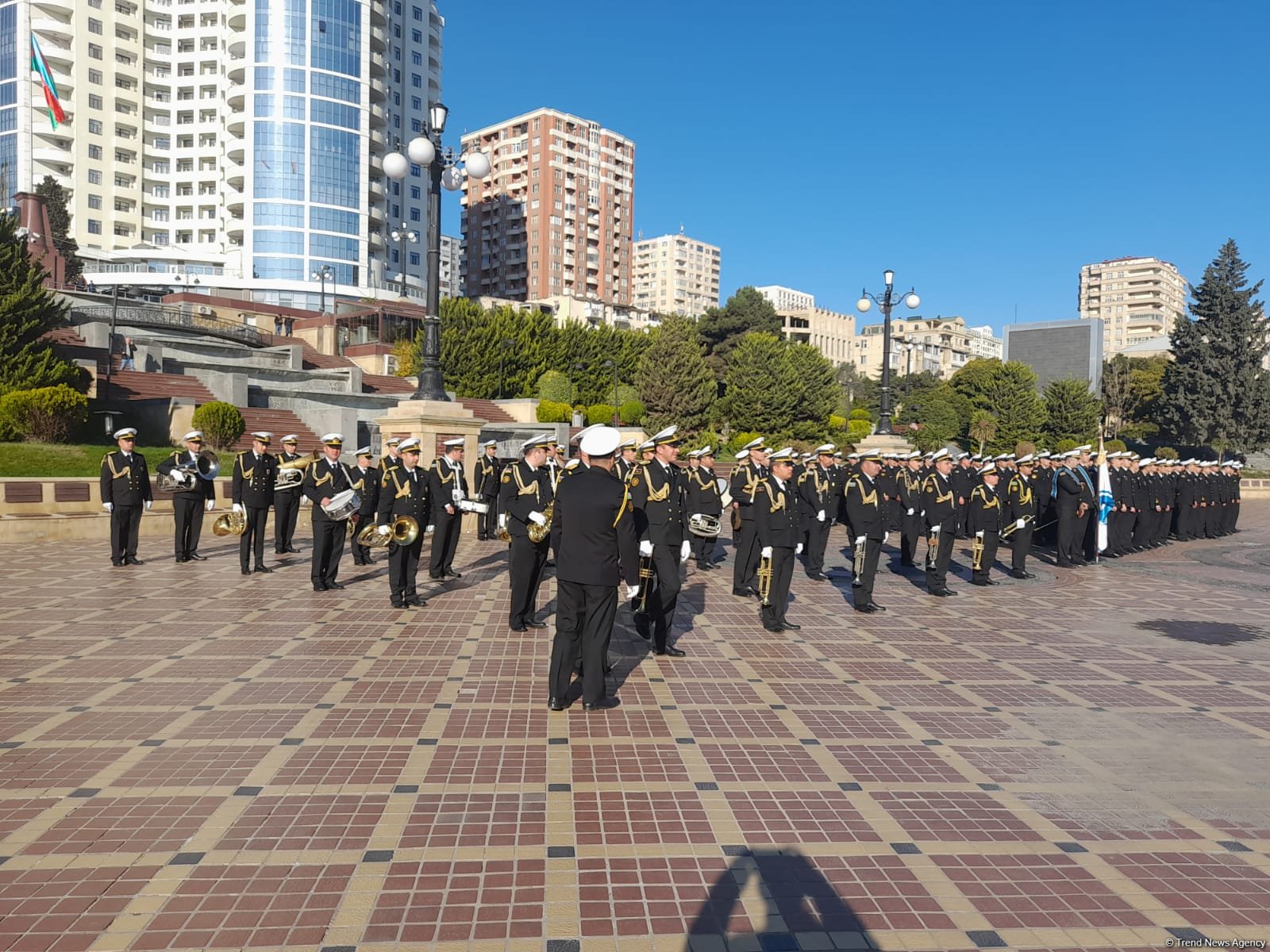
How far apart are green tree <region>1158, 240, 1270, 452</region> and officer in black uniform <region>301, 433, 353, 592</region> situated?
54021mm

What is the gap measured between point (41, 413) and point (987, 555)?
2195 centimetres

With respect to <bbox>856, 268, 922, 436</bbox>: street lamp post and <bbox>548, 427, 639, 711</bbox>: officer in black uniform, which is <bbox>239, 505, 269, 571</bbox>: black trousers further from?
<bbox>856, 268, 922, 436</bbox>: street lamp post

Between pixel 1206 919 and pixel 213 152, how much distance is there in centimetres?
9984

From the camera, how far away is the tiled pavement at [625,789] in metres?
3.61

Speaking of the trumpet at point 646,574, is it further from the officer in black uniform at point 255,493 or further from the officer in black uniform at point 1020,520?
the officer in black uniform at point 1020,520

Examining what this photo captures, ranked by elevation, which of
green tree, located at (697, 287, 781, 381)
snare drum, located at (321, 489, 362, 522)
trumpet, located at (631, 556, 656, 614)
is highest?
green tree, located at (697, 287, 781, 381)

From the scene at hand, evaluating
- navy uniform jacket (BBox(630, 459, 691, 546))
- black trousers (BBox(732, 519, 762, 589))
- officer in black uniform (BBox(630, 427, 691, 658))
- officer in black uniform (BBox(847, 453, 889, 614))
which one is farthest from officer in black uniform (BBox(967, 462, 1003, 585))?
navy uniform jacket (BBox(630, 459, 691, 546))

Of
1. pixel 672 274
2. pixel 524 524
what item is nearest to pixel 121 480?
pixel 524 524

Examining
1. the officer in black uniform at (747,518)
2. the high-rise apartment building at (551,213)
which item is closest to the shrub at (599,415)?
the officer in black uniform at (747,518)

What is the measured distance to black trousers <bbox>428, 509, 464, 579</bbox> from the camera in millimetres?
11398

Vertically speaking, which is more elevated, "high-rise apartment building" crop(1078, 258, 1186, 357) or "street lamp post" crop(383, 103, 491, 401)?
"high-rise apartment building" crop(1078, 258, 1186, 357)

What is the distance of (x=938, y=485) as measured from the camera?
38.7 ft

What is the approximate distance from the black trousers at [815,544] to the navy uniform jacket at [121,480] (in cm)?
1073

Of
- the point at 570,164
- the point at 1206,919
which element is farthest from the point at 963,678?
A: the point at 570,164
